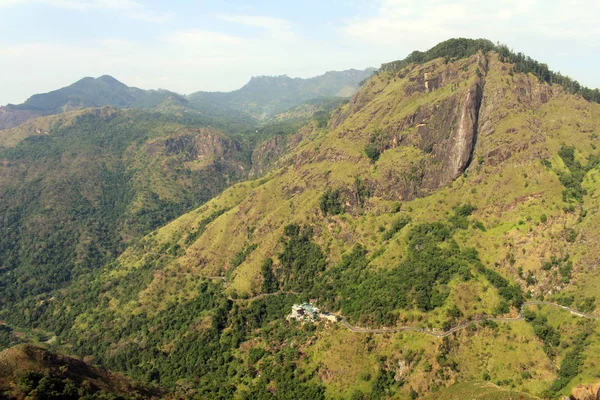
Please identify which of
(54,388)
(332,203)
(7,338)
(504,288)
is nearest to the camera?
(54,388)

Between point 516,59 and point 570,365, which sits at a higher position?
point 516,59

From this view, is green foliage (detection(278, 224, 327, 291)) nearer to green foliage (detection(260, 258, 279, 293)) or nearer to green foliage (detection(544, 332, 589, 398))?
green foliage (detection(260, 258, 279, 293))

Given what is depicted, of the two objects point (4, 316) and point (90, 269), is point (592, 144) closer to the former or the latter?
point (90, 269)

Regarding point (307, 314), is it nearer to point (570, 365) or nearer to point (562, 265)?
point (570, 365)

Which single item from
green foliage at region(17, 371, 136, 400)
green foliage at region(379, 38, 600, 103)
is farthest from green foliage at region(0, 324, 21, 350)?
green foliage at region(379, 38, 600, 103)

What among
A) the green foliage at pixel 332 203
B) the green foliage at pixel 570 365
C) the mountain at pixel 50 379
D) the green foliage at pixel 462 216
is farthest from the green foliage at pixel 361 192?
the mountain at pixel 50 379

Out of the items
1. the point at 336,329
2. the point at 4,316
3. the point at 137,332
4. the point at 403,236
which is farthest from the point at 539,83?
the point at 4,316

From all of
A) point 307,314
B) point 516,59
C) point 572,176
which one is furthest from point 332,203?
point 516,59

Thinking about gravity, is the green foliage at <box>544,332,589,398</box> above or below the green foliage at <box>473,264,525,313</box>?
below
